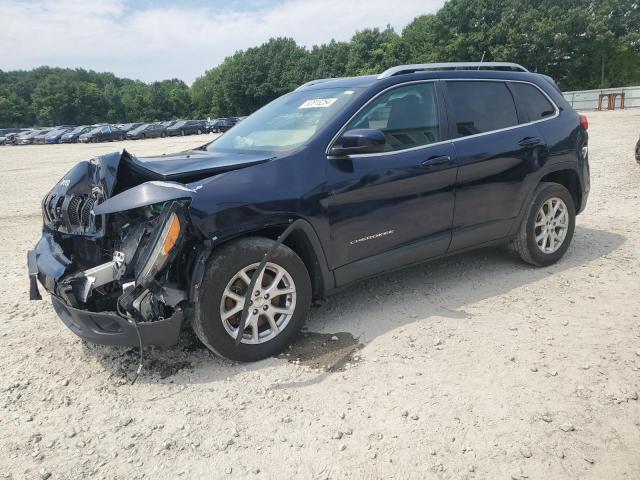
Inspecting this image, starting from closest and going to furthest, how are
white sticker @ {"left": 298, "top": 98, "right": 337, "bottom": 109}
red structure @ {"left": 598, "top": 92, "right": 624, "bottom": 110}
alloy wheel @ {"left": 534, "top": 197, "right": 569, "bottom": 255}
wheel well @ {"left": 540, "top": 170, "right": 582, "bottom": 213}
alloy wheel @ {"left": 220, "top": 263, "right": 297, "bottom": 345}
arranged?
1. alloy wheel @ {"left": 220, "top": 263, "right": 297, "bottom": 345}
2. white sticker @ {"left": 298, "top": 98, "right": 337, "bottom": 109}
3. alloy wheel @ {"left": 534, "top": 197, "right": 569, "bottom": 255}
4. wheel well @ {"left": 540, "top": 170, "right": 582, "bottom": 213}
5. red structure @ {"left": 598, "top": 92, "right": 624, "bottom": 110}

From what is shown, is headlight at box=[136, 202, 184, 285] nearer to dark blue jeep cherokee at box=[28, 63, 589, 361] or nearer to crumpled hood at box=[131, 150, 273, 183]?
dark blue jeep cherokee at box=[28, 63, 589, 361]

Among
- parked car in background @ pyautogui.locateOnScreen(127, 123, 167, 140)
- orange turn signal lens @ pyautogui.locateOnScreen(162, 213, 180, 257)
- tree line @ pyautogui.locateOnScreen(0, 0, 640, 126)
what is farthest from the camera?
tree line @ pyautogui.locateOnScreen(0, 0, 640, 126)

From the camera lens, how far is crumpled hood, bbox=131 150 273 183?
10.3 feet

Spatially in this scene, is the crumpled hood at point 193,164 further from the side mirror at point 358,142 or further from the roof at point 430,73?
the roof at point 430,73

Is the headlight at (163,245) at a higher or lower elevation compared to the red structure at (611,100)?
lower

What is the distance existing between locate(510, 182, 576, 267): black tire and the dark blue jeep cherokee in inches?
0.6

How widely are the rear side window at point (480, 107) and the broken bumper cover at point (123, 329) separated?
2755mm

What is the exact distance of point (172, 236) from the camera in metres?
2.83

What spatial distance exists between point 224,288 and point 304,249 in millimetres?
688

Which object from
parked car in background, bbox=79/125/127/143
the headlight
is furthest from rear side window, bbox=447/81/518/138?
parked car in background, bbox=79/125/127/143

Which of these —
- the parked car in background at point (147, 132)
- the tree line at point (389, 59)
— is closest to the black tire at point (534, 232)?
the tree line at point (389, 59)

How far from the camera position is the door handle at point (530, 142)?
4.49m

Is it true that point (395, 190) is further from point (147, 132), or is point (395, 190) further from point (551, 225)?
point (147, 132)

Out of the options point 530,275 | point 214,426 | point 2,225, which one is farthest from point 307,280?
point 2,225
